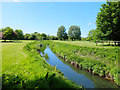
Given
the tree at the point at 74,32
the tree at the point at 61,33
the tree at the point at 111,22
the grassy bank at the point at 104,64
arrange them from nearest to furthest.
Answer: the grassy bank at the point at 104,64 < the tree at the point at 111,22 < the tree at the point at 74,32 < the tree at the point at 61,33

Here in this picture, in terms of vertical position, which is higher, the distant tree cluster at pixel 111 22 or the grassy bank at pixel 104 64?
the distant tree cluster at pixel 111 22

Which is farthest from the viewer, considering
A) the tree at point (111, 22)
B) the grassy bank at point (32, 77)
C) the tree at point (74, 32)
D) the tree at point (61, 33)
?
the tree at point (61, 33)

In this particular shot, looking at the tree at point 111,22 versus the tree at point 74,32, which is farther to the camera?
the tree at point 74,32

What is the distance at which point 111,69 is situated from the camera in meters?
6.71

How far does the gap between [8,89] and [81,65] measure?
8.18 metres

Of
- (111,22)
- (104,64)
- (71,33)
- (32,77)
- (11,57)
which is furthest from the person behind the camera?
(71,33)

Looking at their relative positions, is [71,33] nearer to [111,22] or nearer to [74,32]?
[74,32]

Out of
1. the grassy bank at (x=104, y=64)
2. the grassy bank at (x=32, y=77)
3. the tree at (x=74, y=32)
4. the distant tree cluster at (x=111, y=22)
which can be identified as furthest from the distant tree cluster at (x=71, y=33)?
the grassy bank at (x=32, y=77)

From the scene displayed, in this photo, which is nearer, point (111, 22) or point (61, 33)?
point (111, 22)

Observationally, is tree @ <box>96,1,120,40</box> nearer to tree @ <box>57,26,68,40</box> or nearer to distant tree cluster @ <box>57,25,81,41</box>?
distant tree cluster @ <box>57,25,81,41</box>

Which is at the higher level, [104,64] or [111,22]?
[111,22]

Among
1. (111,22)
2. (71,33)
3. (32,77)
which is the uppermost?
(71,33)

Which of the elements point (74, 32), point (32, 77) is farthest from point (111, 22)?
point (74, 32)

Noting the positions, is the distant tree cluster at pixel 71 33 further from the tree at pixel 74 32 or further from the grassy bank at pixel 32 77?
the grassy bank at pixel 32 77
